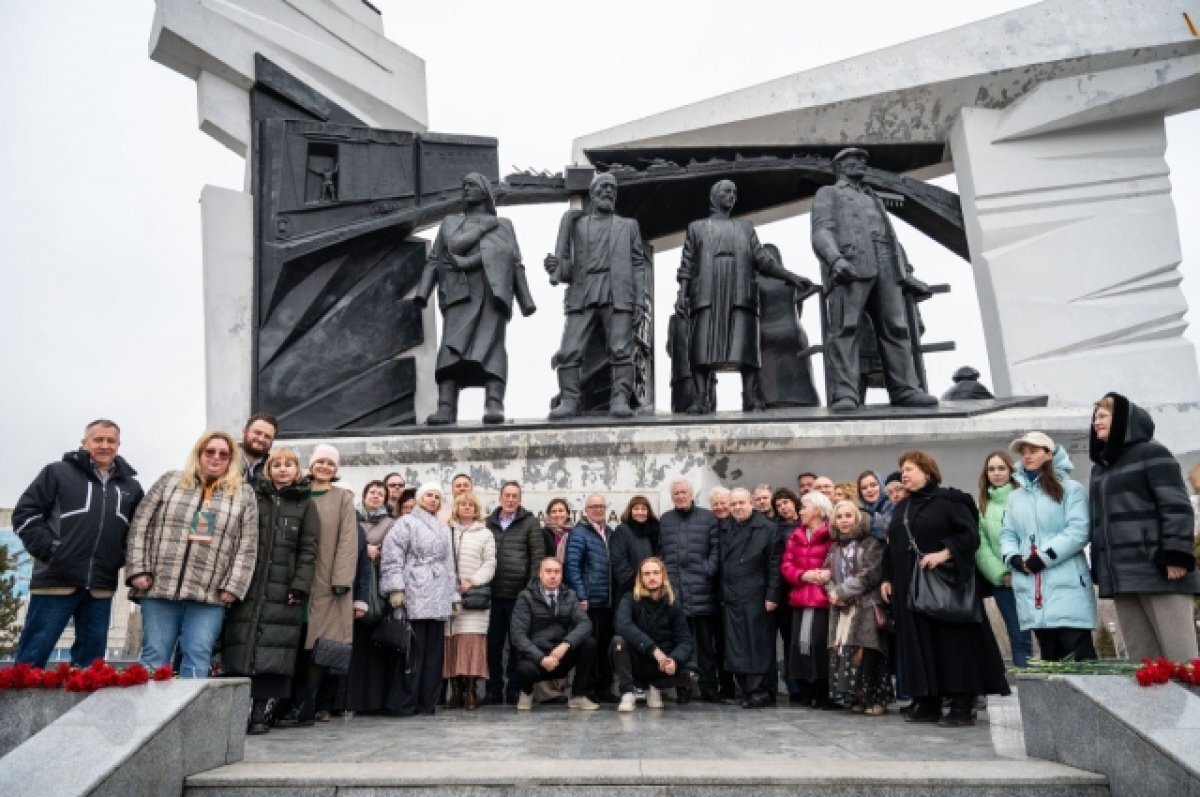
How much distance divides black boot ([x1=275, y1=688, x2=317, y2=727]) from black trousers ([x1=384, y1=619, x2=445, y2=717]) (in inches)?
24.9

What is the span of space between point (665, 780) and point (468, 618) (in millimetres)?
3145

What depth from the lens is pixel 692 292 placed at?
9070mm

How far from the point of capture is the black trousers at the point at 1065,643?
4.57 meters

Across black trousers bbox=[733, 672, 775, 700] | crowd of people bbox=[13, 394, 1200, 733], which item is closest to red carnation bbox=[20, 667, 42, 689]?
crowd of people bbox=[13, 394, 1200, 733]

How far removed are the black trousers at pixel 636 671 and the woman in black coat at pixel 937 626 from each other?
1.35 meters

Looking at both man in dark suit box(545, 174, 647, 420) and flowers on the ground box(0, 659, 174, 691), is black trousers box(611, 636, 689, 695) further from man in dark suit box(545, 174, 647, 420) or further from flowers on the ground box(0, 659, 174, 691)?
man in dark suit box(545, 174, 647, 420)

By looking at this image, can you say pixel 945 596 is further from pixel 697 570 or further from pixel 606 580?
pixel 606 580

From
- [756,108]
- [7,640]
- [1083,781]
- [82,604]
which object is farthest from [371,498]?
[7,640]

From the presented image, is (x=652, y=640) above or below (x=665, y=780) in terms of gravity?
above

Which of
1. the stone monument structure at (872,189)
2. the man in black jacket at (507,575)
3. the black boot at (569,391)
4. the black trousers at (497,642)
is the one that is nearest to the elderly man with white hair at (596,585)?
the man in black jacket at (507,575)

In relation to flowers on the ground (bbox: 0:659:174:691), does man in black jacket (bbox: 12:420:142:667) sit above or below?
above

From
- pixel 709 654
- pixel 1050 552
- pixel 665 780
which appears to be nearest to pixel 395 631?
pixel 709 654

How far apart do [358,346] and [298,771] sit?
688 cm

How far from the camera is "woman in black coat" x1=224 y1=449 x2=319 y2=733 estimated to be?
15.0ft
